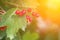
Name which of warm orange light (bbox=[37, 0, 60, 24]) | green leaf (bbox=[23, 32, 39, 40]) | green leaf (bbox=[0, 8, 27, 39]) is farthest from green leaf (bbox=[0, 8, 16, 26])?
warm orange light (bbox=[37, 0, 60, 24])

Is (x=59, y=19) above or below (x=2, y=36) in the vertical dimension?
above

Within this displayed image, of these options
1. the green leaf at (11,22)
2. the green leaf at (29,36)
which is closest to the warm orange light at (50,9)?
the green leaf at (29,36)

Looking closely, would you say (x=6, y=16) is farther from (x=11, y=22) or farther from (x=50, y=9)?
(x=50, y=9)

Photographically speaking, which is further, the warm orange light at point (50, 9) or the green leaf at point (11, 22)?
the warm orange light at point (50, 9)

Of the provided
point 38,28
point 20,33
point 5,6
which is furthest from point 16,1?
point 38,28

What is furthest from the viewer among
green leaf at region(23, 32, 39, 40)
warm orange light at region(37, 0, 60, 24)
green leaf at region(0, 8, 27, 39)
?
warm orange light at region(37, 0, 60, 24)

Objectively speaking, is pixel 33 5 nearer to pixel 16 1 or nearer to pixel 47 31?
pixel 16 1

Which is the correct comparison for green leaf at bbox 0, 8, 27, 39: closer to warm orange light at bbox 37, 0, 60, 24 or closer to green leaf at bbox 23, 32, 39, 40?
green leaf at bbox 23, 32, 39, 40

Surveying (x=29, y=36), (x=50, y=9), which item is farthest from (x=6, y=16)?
(x=50, y=9)

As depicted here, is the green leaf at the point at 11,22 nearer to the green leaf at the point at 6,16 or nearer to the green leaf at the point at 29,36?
the green leaf at the point at 6,16

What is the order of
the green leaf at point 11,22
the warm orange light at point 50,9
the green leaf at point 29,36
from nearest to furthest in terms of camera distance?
the green leaf at point 11,22 < the green leaf at point 29,36 < the warm orange light at point 50,9

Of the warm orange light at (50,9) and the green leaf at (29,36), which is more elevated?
the warm orange light at (50,9)
